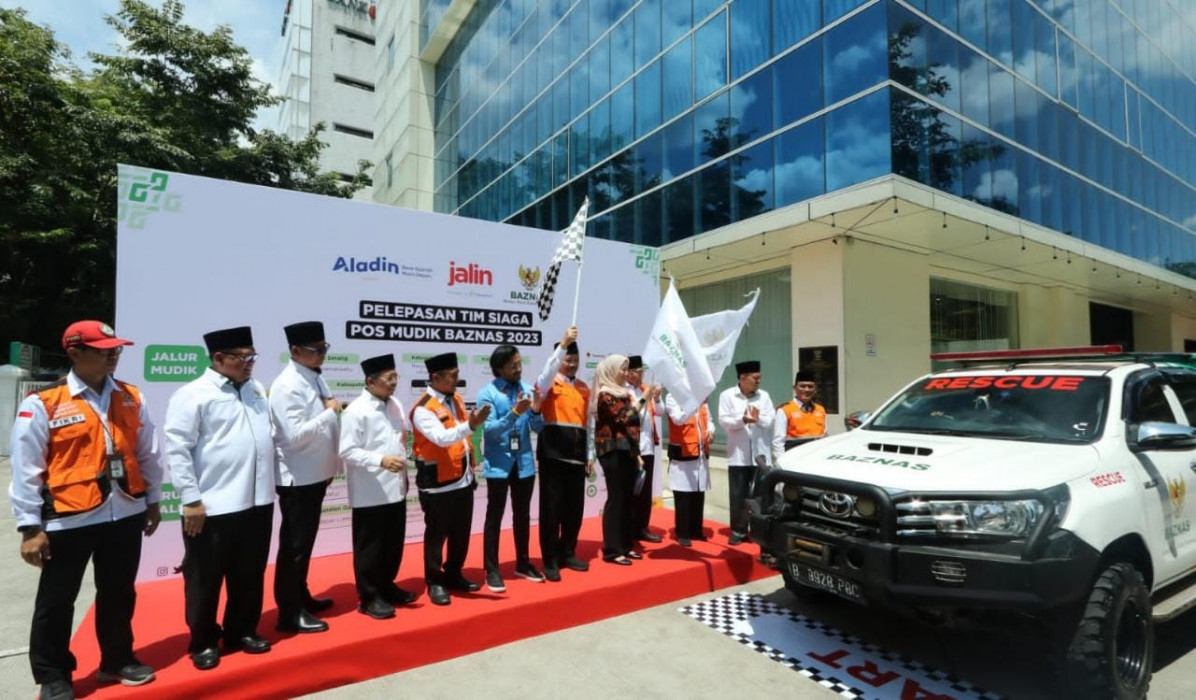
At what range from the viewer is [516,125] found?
22.2m

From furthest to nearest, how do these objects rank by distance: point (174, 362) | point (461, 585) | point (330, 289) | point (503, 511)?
point (330, 289) → point (174, 362) → point (503, 511) → point (461, 585)

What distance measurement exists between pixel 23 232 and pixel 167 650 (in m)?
17.1

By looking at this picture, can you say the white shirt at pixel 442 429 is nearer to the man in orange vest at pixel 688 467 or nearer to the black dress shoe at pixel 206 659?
the black dress shoe at pixel 206 659

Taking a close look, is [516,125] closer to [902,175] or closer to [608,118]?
[608,118]

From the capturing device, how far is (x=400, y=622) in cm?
381

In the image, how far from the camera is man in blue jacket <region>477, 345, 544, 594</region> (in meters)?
4.39

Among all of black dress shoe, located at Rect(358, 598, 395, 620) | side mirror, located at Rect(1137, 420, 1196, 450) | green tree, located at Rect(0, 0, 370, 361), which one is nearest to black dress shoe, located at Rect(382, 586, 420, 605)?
black dress shoe, located at Rect(358, 598, 395, 620)

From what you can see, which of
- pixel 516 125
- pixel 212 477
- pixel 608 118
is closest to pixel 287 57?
pixel 516 125

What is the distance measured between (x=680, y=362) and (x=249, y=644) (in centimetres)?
345

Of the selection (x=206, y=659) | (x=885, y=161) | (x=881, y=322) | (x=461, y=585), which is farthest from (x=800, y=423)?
(x=881, y=322)

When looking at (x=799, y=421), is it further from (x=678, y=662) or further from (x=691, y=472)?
(x=678, y=662)

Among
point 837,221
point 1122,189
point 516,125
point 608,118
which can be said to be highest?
point 516,125

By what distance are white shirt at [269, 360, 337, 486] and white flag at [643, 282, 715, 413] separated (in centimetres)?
251

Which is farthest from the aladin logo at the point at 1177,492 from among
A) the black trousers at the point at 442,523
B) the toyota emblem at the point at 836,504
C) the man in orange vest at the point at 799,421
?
the black trousers at the point at 442,523
